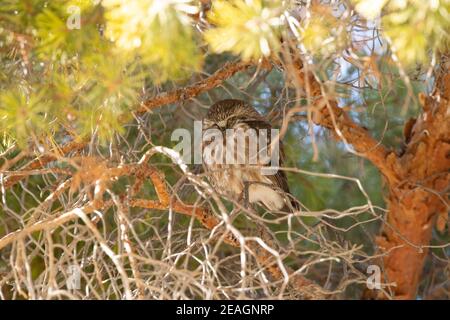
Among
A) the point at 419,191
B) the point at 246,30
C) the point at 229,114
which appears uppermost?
the point at 246,30

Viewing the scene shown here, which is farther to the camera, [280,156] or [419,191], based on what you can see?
[280,156]

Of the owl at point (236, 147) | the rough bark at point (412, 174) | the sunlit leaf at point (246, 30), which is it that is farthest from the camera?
the owl at point (236, 147)

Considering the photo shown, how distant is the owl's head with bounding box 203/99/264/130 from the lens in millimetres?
3650

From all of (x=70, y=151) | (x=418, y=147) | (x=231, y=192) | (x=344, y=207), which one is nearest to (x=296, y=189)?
(x=344, y=207)

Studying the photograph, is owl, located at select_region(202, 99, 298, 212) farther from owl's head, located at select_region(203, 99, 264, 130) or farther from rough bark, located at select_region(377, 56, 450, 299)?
rough bark, located at select_region(377, 56, 450, 299)

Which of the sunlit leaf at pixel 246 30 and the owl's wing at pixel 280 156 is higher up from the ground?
the sunlit leaf at pixel 246 30

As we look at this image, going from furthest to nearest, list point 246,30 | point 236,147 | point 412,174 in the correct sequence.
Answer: point 236,147 < point 412,174 < point 246,30

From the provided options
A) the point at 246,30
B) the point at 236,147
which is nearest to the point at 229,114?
the point at 236,147

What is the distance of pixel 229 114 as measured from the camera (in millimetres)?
3650

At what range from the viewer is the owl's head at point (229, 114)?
365 cm

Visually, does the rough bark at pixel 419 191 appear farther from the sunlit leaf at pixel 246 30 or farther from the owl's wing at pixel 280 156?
the sunlit leaf at pixel 246 30

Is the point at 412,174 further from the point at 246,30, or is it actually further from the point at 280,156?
the point at 246,30

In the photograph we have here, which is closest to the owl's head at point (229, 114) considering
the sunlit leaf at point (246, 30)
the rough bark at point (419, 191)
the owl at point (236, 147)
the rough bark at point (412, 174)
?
the owl at point (236, 147)
